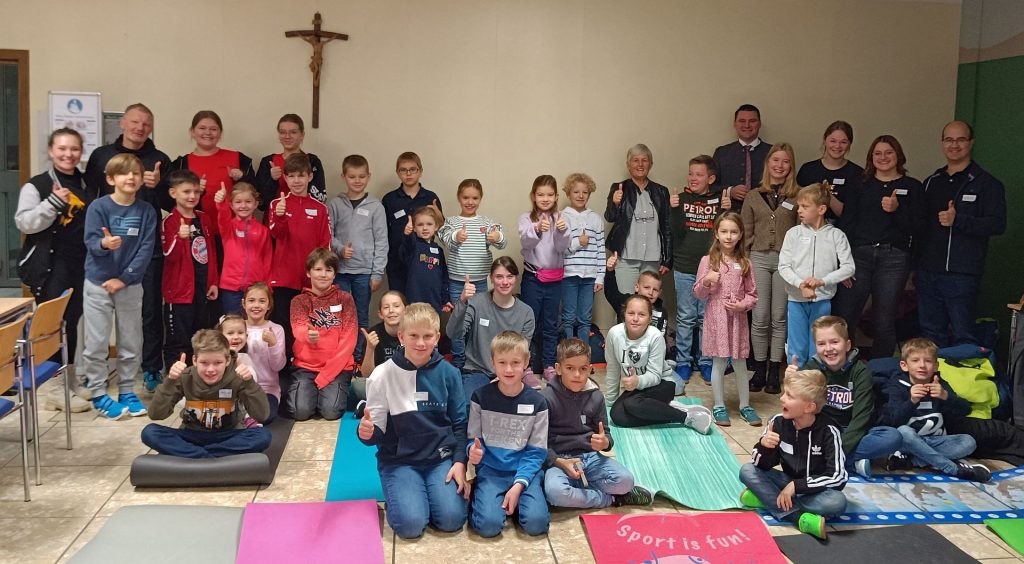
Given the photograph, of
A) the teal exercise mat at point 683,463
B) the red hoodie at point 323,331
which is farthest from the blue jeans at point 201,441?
the teal exercise mat at point 683,463

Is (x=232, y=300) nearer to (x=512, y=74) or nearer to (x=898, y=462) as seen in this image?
(x=512, y=74)

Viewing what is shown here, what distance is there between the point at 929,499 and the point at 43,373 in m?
4.06

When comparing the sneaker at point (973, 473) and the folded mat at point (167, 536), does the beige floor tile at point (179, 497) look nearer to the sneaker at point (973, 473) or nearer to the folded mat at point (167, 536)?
the folded mat at point (167, 536)

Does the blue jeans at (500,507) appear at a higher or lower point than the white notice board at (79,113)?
lower

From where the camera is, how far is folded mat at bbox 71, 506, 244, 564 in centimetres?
327

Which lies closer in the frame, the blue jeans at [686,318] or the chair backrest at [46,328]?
the chair backrest at [46,328]

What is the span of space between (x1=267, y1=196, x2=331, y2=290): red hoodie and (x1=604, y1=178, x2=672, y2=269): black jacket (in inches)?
77.8

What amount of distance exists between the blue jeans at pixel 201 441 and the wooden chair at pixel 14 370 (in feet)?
1.58

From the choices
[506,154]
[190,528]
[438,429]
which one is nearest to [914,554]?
[438,429]

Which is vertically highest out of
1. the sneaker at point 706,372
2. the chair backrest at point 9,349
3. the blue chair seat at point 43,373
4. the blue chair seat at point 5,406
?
the chair backrest at point 9,349

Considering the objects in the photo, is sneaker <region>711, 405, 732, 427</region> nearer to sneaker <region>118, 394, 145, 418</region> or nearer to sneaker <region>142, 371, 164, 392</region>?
sneaker <region>118, 394, 145, 418</region>

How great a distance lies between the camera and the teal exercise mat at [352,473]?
156 inches

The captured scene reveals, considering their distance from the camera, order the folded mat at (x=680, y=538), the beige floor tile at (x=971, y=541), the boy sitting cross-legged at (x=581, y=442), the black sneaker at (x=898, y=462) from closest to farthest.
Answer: the folded mat at (x=680, y=538) < the beige floor tile at (x=971, y=541) < the boy sitting cross-legged at (x=581, y=442) < the black sneaker at (x=898, y=462)

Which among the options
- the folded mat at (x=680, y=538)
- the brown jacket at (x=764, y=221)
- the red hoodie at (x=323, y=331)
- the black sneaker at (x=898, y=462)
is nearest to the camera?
the folded mat at (x=680, y=538)
